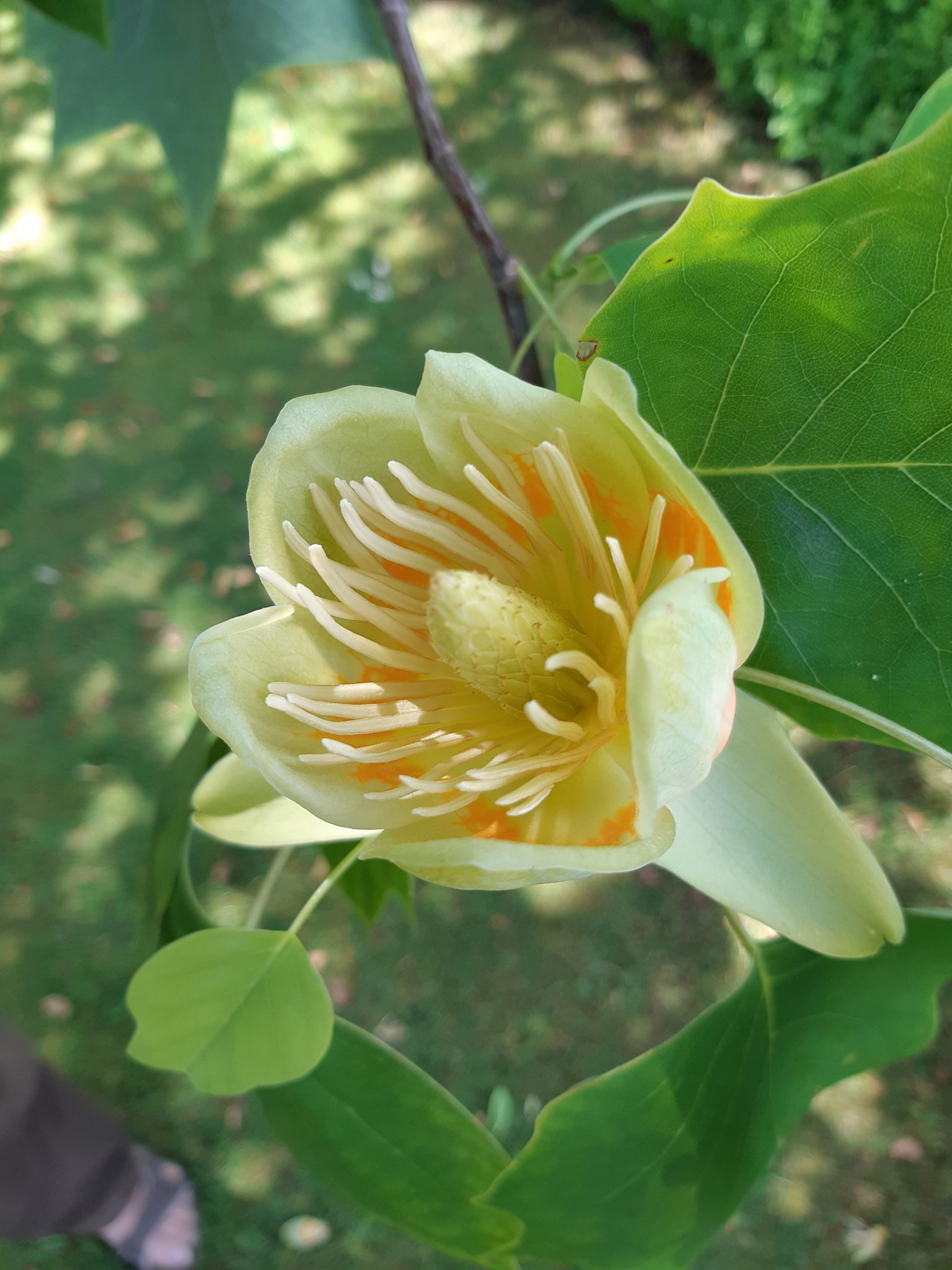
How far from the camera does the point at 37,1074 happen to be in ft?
7.15

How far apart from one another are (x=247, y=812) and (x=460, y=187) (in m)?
0.81

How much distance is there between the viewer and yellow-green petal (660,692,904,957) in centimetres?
78

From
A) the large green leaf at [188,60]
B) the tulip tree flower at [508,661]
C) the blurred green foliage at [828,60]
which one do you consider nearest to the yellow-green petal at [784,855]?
the tulip tree flower at [508,661]

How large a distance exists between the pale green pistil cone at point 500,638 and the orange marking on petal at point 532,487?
0.07 meters

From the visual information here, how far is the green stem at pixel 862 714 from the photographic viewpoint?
65 cm

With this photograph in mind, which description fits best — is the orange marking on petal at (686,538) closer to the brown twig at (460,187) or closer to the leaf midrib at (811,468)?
the leaf midrib at (811,468)

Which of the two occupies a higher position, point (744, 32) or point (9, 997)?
point (744, 32)

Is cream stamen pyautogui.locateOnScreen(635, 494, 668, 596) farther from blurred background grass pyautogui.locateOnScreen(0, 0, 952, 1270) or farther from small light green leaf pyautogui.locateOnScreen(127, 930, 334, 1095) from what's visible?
blurred background grass pyautogui.locateOnScreen(0, 0, 952, 1270)

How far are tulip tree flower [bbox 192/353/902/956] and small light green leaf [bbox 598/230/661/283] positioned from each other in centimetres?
34

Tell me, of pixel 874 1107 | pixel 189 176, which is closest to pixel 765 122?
pixel 189 176

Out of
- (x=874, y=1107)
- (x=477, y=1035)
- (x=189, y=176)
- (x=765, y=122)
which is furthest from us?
(x=765, y=122)

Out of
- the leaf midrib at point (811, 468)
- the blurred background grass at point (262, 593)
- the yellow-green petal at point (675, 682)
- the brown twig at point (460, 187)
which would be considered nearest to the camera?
the yellow-green petal at point (675, 682)

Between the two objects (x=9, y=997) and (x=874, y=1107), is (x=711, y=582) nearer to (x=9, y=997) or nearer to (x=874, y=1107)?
(x=874, y=1107)

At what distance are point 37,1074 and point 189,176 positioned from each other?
6.52ft
